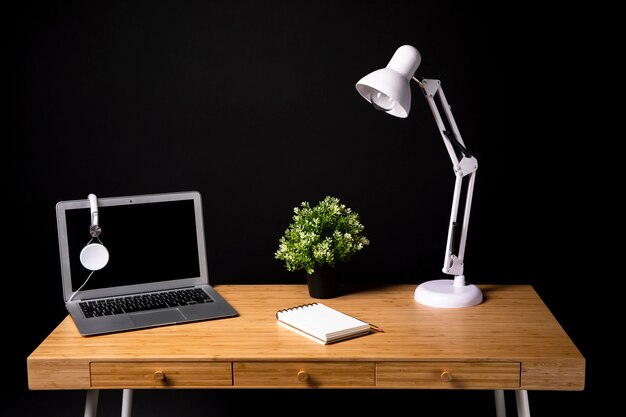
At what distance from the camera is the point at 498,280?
2.77 meters

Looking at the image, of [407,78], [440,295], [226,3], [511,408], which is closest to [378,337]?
[440,295]

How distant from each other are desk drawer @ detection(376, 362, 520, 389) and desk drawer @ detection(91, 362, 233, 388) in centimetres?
39

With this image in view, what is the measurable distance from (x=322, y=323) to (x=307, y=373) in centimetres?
17

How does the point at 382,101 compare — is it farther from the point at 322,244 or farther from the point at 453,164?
the point at 322,244

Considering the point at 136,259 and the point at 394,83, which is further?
the point at 136,259

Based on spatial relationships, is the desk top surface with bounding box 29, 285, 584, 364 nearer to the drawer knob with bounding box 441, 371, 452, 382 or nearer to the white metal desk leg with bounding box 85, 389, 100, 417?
the drawer knob with bounding box 441, 371, 452, 382

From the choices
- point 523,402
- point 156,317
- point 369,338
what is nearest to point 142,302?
point 156,317

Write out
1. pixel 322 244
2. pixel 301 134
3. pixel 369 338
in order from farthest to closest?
1. pixel 301 134
2. pixel 322 244
3. pixel 369 338

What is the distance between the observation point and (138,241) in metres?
2.36

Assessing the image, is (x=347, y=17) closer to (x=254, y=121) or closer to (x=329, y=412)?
(x=254, y=121)

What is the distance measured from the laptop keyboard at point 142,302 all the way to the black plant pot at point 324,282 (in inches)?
11.7

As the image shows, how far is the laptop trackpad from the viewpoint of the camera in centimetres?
213

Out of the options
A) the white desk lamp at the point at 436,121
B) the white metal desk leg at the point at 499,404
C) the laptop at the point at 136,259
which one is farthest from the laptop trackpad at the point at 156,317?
the white metal desk leg at the point at 499,404

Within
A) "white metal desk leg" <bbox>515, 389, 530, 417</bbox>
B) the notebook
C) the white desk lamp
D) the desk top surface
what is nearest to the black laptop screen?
the desk top surface
